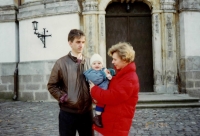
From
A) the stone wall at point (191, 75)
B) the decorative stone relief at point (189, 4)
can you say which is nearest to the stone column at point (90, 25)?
the decorative stone relief at point (189, 4)

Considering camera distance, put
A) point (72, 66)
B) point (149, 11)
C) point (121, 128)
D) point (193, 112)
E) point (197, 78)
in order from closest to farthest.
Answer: point (121, 128) < point (72, 66) < point (193, 112) < point (197, 78) < point (149, 11)

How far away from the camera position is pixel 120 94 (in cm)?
226

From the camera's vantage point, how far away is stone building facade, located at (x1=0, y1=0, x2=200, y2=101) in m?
8.69

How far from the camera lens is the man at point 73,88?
2.46 m

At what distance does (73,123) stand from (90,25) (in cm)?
659

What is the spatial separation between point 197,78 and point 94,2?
462 cm

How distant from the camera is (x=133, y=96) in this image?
238cm

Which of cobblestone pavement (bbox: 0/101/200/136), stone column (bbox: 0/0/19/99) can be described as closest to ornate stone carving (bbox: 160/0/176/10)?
cobblestone pavement (bbox: 0/101/200/136)

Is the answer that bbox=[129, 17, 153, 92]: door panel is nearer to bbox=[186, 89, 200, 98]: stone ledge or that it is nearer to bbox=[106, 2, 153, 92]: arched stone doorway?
bbox=[106, 2, 153, 92]: arched stone doorway

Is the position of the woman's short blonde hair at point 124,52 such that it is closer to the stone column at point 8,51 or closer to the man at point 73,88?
the man at point 73,88

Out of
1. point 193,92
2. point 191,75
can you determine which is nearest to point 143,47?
point 191,75

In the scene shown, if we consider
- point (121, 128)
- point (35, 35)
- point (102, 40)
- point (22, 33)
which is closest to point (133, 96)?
point (121, 128)

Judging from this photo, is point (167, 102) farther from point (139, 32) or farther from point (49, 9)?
point (49, 9)

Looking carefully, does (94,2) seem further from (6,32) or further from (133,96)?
(133,96)
